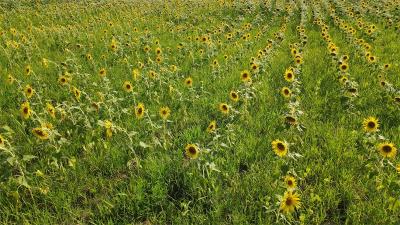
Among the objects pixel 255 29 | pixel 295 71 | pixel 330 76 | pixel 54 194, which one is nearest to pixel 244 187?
pixel 54 194

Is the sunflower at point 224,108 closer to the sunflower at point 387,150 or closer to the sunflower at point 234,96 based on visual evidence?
the sunflower at point 234,96

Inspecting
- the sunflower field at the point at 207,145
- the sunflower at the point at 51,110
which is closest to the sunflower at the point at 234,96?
the sunflower field at the point at 207,145

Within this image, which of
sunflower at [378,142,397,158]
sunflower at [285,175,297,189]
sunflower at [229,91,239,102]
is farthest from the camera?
sunflower at [229,91,239,102]

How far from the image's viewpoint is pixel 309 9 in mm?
16344

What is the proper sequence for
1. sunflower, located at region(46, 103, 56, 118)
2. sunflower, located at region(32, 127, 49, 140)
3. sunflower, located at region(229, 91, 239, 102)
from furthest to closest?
1. sunflower, located at region(229, 91, 239, 102)
2. sunflower, located at region(46, 103, 56, 118)
3. sunflower, located at region(32, 127, 49, 140)

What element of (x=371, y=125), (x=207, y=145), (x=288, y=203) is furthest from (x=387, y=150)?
(x=207, y=145)

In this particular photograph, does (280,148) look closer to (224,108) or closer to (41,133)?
(224,108)

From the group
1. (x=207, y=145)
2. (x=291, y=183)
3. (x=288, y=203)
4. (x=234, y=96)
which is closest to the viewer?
(x=288, y=203)

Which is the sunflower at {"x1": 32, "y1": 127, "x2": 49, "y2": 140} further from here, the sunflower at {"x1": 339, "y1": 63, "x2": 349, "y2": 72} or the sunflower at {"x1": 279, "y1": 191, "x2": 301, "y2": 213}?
the sunflower at {"x1": 339, "y1": 63, "x2": 349, "y2": 72}

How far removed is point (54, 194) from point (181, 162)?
1.34 m

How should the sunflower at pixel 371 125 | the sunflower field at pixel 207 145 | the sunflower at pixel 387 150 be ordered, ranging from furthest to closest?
1. the sunflower at pixel 371 125
2. the sunflower at pixel 387 150
3. the sunflower field at pixel 207 145

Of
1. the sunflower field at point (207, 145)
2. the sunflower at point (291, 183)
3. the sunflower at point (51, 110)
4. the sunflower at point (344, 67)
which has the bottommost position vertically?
the sunflower field at point (207, 145)

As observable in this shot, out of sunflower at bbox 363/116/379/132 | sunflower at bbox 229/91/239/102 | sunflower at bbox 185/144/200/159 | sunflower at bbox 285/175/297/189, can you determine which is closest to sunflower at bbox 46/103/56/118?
sunflower at bbox 185/144/200/159

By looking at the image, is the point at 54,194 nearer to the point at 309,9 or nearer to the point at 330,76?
the point at 330,76
